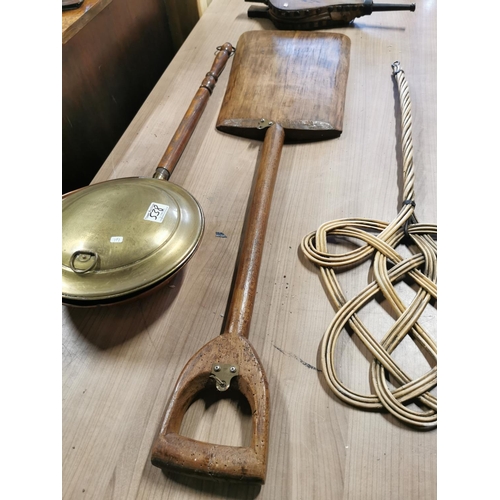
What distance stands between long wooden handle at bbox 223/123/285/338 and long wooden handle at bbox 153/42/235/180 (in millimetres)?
200

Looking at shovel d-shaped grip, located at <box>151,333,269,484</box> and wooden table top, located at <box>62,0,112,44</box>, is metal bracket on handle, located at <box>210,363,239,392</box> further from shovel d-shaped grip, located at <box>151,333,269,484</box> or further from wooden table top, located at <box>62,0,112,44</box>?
wooden table top, located at <box>62,0,112,44</box>

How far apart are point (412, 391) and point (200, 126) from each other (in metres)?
0.83

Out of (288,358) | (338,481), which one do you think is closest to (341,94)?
(288,358)

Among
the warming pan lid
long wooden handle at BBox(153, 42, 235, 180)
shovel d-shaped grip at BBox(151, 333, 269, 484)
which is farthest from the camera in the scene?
long wooden handle at BBox(153, 42, 235, 180)

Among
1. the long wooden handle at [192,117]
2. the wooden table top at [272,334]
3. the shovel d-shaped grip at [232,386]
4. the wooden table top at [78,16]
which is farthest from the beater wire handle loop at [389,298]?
the wooden table top at [78,16]

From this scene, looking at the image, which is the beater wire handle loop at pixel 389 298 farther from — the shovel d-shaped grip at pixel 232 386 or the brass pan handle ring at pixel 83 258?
the brass pan handle ring at pixel 83 258

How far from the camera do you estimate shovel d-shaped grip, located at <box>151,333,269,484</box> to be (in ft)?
1.90

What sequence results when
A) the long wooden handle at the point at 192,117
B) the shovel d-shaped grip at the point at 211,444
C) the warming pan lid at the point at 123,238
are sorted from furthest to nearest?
the long wooden handle at the point at 192,117
the warming pan lid at the point at 123,238
the shovel d-shaped grip at the point at 211,444

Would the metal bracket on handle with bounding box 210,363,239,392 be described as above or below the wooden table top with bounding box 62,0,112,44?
below

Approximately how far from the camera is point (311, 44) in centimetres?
134

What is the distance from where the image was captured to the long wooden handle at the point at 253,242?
2.44 ft

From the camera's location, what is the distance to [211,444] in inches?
23.4

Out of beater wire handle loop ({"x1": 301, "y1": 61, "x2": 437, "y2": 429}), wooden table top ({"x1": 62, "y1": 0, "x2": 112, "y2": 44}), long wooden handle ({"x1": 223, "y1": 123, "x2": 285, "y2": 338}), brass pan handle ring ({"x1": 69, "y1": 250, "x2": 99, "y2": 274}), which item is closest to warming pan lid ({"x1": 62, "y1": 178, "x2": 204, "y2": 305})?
brass pan handle ring ({"x1": 69, "y1": 250, "x2": 99, "y2": 274})

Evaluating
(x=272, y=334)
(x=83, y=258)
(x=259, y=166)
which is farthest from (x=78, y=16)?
(x=272, y=334)
